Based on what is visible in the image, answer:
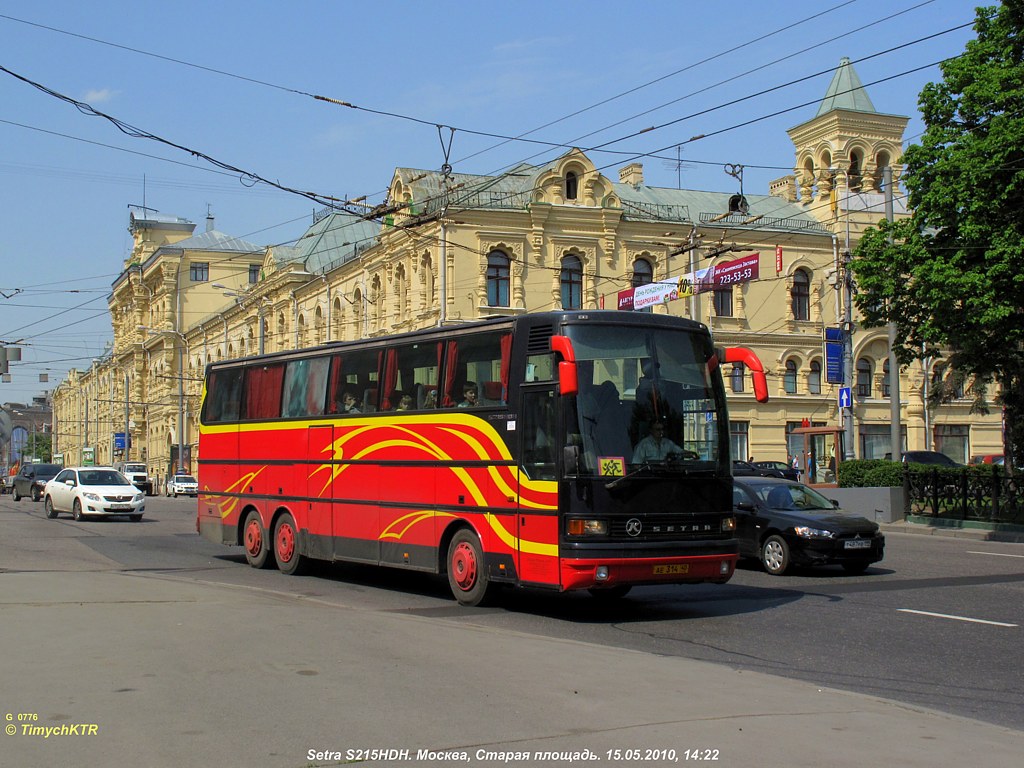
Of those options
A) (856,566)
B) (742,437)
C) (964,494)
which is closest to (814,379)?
(742,437)

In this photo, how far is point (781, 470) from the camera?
46750 millimetres

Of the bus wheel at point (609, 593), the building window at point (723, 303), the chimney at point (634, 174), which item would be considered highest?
the chimney at point (634, 174)

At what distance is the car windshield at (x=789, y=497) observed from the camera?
18.0m

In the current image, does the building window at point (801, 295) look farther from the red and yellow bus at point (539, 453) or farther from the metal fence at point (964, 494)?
the red and yellow bus at point (539, 453)

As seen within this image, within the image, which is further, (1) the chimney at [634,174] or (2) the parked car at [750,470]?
(1) the chimney at [634,174]

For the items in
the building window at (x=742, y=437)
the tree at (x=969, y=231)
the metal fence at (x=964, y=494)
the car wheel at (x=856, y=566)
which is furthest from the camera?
the building window at (x=742, y=437)

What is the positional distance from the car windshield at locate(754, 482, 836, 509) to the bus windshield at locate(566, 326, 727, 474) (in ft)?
17.2

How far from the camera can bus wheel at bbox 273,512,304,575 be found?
17.8 metres

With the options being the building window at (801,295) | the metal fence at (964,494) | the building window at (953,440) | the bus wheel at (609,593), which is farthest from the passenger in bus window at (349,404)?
the building window at (953,440)

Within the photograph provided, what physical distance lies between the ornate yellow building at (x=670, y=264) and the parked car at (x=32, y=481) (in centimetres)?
1149

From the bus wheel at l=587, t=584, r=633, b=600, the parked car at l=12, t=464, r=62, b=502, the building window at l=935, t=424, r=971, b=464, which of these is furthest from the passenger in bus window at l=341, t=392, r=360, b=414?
the building window at l=935, t=424, r=971, b=464

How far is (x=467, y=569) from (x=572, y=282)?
129 feet

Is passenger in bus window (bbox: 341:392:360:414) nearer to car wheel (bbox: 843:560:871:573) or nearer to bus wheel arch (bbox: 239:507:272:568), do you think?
bus wheel arch (bbox: 239:507:272:568)

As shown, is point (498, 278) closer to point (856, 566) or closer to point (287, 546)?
point (287, 546)
